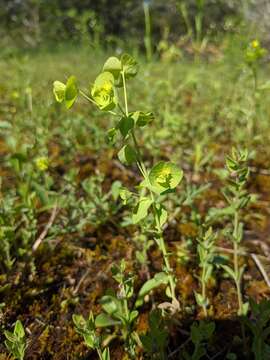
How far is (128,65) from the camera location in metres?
1.15

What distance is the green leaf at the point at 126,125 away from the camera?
109cm

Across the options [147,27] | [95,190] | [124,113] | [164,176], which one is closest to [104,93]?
[124,113]

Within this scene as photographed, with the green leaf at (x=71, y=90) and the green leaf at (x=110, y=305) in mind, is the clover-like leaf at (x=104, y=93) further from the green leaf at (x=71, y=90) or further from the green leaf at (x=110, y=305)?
the green leaf at (x=110, y=305)

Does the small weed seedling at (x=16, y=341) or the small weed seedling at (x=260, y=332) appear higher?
the small weed seedling at (x=16, y=341)

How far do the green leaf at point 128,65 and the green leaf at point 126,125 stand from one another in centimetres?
15

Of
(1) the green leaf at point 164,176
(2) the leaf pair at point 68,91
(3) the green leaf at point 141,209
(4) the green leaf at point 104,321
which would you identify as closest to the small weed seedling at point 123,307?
(4) the green leaf at point 104,321

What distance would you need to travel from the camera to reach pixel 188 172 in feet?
8.48

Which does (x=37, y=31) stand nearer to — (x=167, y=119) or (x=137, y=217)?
(x=167, y=119)

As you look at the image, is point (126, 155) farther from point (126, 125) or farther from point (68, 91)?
point (68, 91)

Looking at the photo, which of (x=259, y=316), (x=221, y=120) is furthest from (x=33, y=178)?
(x=221, y=120)

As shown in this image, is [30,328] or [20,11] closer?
[30,328]

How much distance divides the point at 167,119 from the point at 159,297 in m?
1.49

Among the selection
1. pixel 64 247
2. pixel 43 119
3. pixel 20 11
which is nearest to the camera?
pixel 64 247

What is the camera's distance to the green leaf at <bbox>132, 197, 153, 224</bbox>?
1.17 metres
